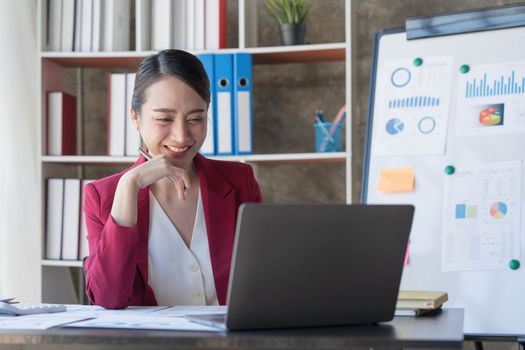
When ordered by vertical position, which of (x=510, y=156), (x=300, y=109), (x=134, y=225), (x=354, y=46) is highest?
(x=354, y=46)

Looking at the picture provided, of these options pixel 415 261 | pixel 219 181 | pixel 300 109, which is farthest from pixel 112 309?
pixel 300 109

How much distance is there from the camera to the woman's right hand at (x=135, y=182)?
1.66 metres

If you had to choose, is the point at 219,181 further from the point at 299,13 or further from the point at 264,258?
the point at 299,13

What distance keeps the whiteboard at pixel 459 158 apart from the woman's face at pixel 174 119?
1.10 metres

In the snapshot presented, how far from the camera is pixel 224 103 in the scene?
321 cm

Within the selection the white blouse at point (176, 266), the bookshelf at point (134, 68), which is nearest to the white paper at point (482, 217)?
the bookshelf at point (134, 68)

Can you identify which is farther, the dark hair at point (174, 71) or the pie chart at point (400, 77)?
the pie chart at point (400, 77)

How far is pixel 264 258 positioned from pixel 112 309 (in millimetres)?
552

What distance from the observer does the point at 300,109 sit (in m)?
3.59

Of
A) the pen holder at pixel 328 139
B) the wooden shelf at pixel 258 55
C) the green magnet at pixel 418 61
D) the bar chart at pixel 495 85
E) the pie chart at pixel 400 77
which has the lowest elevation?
the pen holder at pixel 328 139

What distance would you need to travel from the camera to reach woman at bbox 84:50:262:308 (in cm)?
183

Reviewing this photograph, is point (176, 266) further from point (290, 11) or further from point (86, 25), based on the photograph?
point (86, 25)

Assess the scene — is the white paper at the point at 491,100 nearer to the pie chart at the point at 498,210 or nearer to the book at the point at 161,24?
the pie chart at the point at 498,210

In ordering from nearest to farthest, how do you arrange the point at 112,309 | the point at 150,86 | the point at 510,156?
the point at 112,309 → the point at 150,86 → the point at 510,156
